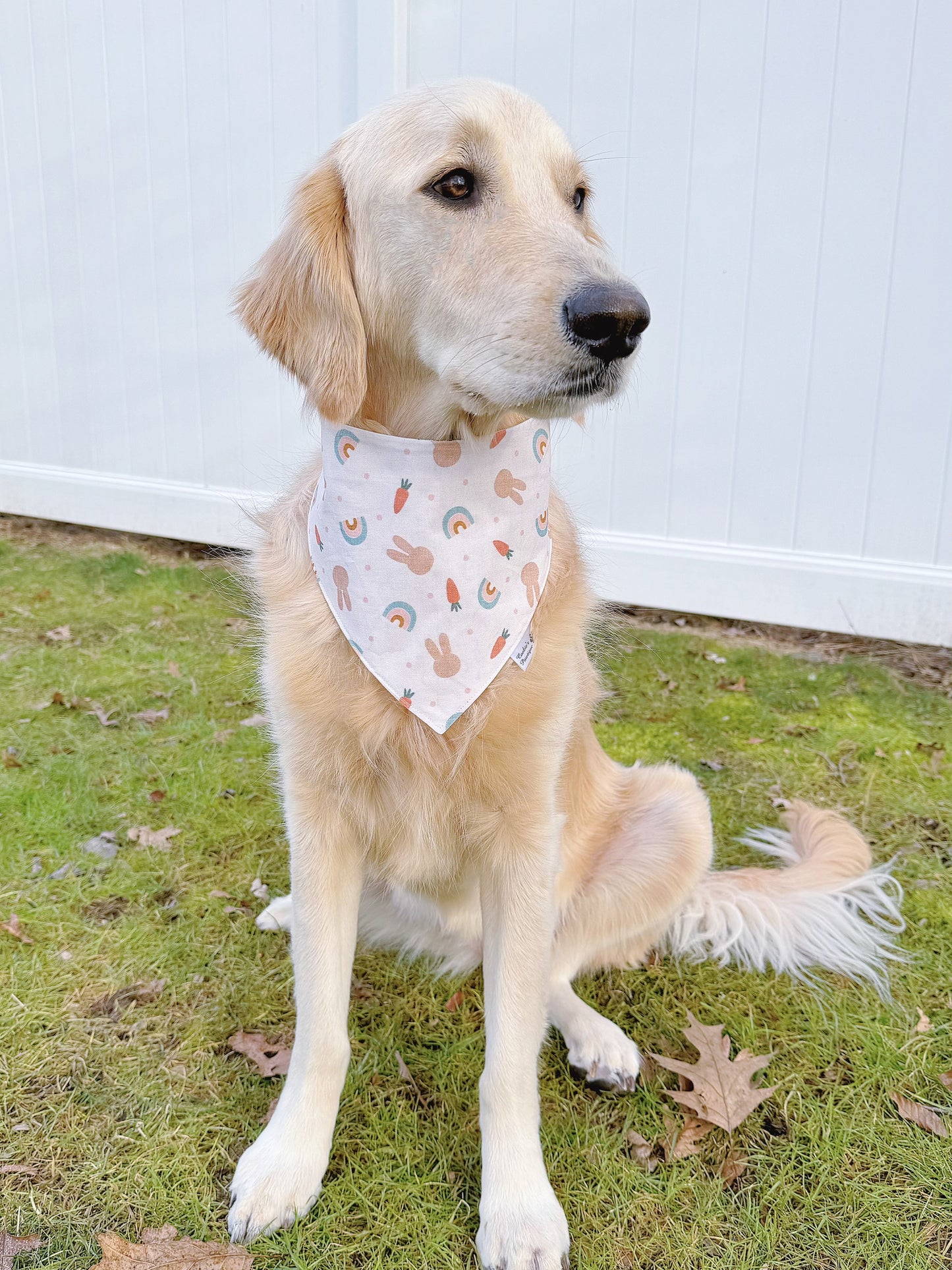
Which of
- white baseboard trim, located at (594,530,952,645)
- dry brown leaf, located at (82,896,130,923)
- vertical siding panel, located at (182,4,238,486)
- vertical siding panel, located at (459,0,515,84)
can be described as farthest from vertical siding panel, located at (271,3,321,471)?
dry brown leaf, located at (82,896,130,923)

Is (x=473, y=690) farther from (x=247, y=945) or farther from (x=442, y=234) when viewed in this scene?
(x=247, y=945)

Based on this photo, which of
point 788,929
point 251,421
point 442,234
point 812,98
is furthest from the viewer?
point 251,421

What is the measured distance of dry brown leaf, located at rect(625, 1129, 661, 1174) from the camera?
1.67m

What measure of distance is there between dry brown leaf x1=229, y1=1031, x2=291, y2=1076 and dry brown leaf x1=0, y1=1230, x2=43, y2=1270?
1.55ft

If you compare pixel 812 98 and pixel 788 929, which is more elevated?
pixel 812 98

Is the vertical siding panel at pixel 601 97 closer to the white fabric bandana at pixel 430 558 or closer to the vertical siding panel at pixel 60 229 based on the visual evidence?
the white fabric bandana at pixel 430 558

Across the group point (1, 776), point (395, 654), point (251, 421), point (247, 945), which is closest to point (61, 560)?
point (251, 421)

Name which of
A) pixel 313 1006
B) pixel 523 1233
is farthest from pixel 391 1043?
pixel 523 1233

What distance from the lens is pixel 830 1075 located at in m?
1.88

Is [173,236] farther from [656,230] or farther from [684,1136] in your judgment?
[684,1136]

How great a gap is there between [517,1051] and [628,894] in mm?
563

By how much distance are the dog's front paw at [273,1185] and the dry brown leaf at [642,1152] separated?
0.57 m

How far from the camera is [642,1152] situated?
5.57 feet

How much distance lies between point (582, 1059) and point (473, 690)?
840 mm
